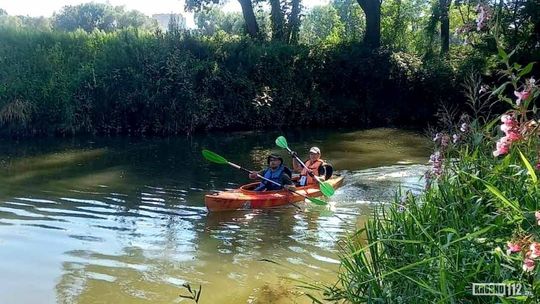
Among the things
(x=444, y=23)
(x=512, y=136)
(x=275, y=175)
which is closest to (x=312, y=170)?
(x=275, y=175)

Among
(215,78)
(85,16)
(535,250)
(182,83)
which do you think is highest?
(85,16)

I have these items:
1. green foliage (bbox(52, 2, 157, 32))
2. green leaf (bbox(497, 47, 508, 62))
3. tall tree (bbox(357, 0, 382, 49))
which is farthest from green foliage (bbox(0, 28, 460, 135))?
green foliage (bbox(52, 2, 157, 32))

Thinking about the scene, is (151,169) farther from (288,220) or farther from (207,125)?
(207,125)

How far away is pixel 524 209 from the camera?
2590 mm

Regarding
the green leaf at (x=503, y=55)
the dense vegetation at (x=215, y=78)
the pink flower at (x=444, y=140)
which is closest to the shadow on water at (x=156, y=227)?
the pink flower at (x=444, y=140)

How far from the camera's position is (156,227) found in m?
7.38

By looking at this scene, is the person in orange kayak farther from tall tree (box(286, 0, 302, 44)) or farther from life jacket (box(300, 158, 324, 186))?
tall tree (box(286, 0, 302, 44))

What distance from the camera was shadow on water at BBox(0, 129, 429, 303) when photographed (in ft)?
17.4

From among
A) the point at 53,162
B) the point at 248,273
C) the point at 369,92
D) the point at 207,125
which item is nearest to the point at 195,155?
the point at 53,162

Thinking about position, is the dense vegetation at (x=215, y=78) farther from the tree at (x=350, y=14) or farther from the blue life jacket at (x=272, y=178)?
the blue life jacket at (x=272, y=178)

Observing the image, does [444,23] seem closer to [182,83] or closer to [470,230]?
[182,83]

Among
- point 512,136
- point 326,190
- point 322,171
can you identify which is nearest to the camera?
point 512,136

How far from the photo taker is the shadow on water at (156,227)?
17.4 feet

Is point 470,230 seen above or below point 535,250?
below
